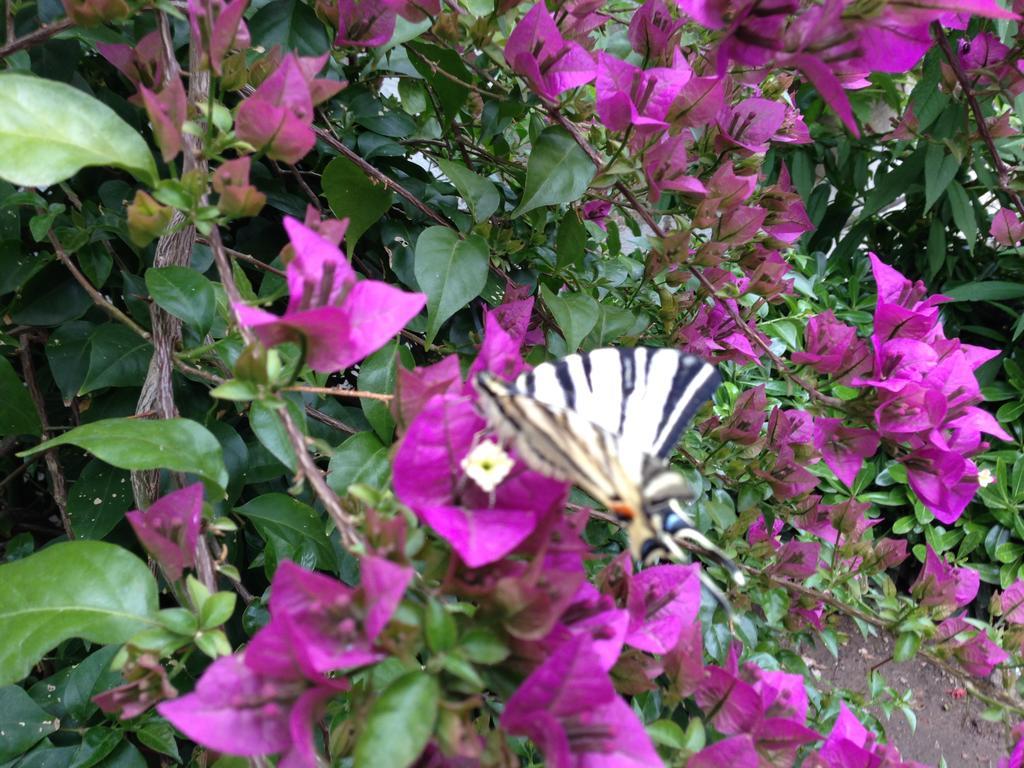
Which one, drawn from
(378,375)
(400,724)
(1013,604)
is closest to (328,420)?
(378,375)

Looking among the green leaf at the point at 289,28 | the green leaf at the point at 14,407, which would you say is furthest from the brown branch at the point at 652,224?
the green leaf at the point at 14,407

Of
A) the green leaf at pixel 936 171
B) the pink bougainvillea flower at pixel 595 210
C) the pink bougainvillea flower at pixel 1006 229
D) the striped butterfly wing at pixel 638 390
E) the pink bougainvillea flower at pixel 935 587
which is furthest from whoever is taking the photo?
the green leaf at pixel 936 171

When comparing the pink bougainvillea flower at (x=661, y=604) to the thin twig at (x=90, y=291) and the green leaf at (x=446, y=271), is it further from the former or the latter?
the thin twig at (x=90, y=291)

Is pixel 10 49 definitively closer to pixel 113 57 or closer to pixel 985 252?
pixel 113 57

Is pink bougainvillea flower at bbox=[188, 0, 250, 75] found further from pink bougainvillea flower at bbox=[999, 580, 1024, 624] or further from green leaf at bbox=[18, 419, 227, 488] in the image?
pink bougainvillea flower at bbox=[999, 580, 1024, 624]

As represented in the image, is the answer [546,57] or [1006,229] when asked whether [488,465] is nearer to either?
[546,57]

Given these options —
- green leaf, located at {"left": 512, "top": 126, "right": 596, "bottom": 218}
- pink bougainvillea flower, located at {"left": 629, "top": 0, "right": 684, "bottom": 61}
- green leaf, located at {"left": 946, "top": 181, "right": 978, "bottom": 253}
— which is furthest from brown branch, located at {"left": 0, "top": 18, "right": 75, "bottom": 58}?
green leaf, located at {"left": 946, "top": 181, "right": 978, "bottom": 253}
